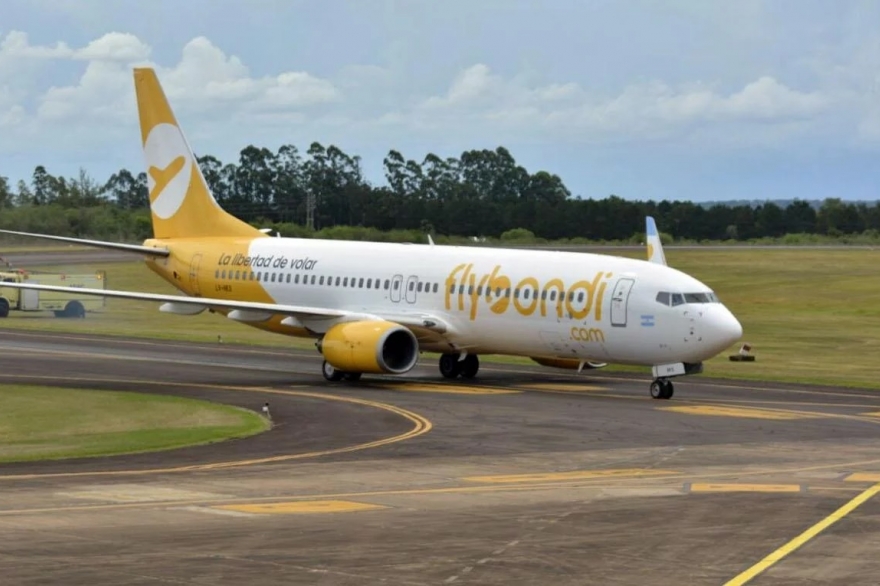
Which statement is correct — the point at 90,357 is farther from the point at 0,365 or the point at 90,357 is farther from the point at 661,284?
the point at 661,284

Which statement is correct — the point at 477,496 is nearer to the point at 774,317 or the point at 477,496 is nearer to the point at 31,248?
the point at 774,317

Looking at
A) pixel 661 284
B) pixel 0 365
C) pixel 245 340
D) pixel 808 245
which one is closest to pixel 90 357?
pixel 0 365

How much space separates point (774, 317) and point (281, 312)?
38553 millimetres

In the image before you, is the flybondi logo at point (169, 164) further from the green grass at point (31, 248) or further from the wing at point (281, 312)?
the green grass at point (31, 248)

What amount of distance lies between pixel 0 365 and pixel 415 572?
114 ft

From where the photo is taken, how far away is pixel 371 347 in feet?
150

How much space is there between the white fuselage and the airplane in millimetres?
42

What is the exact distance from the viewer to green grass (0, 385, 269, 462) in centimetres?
3191

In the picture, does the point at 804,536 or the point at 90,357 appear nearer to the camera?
the point at 804,536

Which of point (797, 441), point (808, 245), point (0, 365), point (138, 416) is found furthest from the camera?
point (808, 245)

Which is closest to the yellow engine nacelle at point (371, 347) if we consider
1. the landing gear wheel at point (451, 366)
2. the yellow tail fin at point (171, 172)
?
the landing gear wheel at point (451, 366)

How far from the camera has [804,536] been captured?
2134 centimetres

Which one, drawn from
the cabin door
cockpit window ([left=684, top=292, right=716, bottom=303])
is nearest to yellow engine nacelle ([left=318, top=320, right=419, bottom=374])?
the cabin door

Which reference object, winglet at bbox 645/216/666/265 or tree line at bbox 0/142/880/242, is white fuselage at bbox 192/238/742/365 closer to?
winglet at bbox 645/216/666/265
